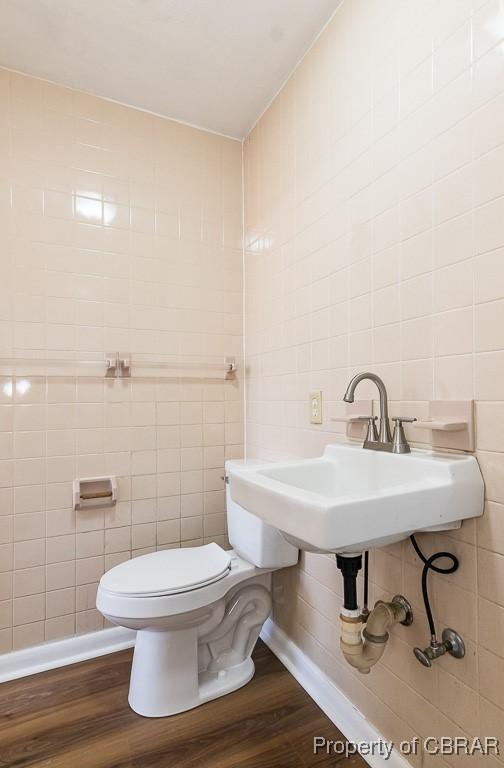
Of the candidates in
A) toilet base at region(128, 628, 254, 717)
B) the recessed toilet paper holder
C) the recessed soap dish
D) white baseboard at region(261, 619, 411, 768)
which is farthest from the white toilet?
the recessed soap dish

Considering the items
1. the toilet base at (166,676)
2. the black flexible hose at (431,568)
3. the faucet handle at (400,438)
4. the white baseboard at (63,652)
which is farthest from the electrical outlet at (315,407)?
the white baseboard at (63,652)

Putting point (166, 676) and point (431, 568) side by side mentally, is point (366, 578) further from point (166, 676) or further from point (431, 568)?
point (166, 676)

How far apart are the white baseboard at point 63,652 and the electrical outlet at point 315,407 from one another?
127 centimetres

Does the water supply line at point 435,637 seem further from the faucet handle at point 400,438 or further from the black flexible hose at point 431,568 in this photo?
the faucet handle at point 400,438

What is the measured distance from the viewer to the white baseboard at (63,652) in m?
1.61

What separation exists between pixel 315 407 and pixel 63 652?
1453 mm

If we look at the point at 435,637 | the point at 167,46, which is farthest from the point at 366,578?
the point at 167,46

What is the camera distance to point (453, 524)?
0.95 meters

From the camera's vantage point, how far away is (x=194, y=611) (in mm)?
1372

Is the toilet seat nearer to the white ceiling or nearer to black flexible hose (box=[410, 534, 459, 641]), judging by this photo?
black flexible hose (box=[410, 534, 459, 641])

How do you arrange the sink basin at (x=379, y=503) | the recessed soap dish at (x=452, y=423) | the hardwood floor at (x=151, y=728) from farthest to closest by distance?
the hardwood floor at (x=151, y=728)
the recessed soap dish at (x=452, y=423)
the sink basin at (x=379, y=503)

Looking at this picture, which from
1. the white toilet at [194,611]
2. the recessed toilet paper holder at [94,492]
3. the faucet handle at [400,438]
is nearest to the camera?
the faucet handle at [400,438]

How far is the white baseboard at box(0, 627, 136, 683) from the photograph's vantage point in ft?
5.29

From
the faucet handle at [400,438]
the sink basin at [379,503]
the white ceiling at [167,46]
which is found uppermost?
the white ceiling at [167,46]
